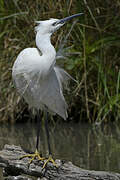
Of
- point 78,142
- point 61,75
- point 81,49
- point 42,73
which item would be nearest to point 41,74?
point 42,73

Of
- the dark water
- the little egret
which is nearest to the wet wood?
the little egret

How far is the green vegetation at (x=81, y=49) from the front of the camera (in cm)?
579

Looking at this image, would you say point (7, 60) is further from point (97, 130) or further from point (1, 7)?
point (97, 130)

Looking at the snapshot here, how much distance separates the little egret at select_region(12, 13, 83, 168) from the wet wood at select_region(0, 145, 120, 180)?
4.0 inches

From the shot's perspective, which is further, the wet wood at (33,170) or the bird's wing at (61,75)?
the bird's wing at (61,75)

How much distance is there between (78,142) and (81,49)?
4.20 ft

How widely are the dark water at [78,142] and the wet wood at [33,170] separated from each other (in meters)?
0.44

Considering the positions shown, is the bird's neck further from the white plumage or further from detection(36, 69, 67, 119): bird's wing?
detection(36, 69, 67, 119): bird's wing

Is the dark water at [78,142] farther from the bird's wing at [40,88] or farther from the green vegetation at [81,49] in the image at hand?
the bird's wing at [40,88]

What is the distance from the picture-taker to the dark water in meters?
4.32

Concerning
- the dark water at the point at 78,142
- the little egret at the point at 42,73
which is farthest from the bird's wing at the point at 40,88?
the dark water at the point at 78,142

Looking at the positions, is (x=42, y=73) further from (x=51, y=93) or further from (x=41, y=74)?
(x=51, y=93)

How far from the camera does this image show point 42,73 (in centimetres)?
362

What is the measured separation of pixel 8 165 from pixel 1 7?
336cm
